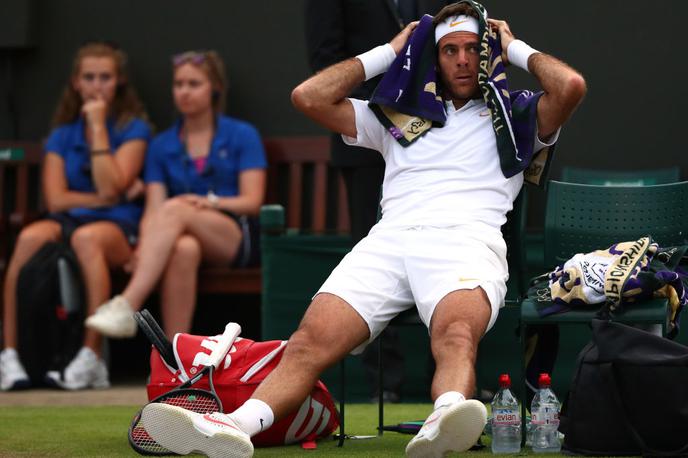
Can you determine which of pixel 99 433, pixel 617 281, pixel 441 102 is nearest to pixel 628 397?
pixel 617 281

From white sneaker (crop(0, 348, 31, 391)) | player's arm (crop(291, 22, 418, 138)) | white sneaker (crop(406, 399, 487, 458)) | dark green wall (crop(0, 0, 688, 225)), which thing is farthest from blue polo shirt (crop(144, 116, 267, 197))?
white sneaker (crop(406, 399, 487, 458))

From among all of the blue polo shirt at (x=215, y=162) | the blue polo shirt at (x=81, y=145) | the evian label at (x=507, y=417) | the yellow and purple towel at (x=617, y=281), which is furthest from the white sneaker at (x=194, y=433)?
the blue polo shirt at (x=81, y=145)

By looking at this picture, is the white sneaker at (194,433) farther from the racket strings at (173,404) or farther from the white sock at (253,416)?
the racket strings at (173,404)

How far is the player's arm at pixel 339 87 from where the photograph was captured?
4.94 meters

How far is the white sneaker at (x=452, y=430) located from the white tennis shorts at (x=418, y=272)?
0.62 m

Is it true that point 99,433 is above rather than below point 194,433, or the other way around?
below

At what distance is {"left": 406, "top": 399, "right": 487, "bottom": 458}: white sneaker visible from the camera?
3787 millimetres

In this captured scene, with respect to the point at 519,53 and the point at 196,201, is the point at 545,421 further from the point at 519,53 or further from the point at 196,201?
the point at 196,201

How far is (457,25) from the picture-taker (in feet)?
16.1

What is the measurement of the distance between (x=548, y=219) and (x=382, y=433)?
3.15 feet

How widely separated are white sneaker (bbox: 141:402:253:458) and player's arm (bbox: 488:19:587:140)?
153 centimetres

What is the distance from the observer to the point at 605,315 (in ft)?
14.0

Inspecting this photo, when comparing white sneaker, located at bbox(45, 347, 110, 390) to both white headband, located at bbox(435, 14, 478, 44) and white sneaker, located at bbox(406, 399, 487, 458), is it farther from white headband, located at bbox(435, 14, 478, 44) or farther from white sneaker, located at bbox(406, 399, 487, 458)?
white sneaker, located at bbox(406, 399, 487, 458)

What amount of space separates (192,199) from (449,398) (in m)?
3.41
